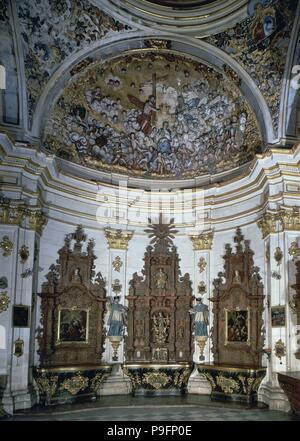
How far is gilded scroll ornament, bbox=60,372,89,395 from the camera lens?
46.7 feet

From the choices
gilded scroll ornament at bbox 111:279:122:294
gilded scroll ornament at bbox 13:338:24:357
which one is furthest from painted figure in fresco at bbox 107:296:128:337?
gilded scroll ornament at bbox 13:338:24:357

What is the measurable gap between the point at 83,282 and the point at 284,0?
32.6 ft

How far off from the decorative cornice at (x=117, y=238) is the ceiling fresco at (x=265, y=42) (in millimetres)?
5874

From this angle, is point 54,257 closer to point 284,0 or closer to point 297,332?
point 297,332

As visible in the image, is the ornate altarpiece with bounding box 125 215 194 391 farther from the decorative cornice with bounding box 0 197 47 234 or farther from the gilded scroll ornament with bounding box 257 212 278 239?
the decorative cornice with bounding box 0 197 47 234

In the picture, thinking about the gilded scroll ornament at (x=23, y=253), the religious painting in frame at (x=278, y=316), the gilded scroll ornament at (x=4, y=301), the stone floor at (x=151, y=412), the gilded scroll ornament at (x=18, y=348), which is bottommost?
the stone floor at (x=151, y=412)

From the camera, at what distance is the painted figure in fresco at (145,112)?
695 inches

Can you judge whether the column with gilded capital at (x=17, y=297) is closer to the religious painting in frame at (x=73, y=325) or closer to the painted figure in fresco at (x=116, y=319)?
the religious painting in frame at (x=73, y=325)

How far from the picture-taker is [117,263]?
16625 millimetres

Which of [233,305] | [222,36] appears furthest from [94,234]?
[222,36]

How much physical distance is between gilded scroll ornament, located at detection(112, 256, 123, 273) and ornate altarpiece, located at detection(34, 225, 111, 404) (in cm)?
62

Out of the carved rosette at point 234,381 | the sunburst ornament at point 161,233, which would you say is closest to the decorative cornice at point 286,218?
the carved rosette at point 234,381

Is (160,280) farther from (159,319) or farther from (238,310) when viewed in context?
(238,310)

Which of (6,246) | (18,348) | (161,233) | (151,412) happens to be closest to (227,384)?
(151,412)
